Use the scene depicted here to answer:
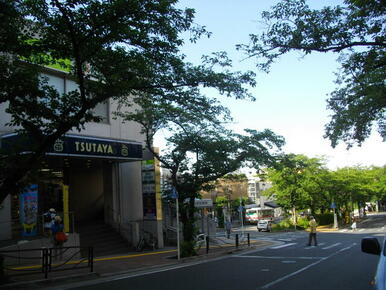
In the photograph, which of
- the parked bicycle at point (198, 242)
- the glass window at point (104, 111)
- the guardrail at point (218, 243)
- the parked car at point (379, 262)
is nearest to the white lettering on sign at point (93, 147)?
the glass window at point (104, 111)

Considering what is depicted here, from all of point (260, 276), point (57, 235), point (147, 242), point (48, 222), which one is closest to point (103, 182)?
point (147, 242)

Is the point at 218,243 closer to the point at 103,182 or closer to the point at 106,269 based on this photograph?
the point at 103,182

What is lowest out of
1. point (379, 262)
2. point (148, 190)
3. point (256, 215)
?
point (256, 215)

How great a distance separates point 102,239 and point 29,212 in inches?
161

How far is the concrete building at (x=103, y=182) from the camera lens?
17.5m

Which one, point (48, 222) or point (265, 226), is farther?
point (265, 226)

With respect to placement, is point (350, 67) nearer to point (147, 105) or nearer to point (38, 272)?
point (147, 105)

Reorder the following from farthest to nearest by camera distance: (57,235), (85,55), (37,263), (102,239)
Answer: (102,239)
(57,235)
(37,263)
(85,55)

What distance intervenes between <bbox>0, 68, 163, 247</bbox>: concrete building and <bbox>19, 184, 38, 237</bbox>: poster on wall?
6 cm

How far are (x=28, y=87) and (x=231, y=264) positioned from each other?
9.63m

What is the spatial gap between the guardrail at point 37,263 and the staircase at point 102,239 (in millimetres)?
2268

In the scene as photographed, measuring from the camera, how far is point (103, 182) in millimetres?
22281

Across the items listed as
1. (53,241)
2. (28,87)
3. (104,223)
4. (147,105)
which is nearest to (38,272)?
(53,241)

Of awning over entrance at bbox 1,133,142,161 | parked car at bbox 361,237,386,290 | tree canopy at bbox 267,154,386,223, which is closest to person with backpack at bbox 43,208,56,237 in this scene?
awning over entrance at bbox 1,133,142,161
